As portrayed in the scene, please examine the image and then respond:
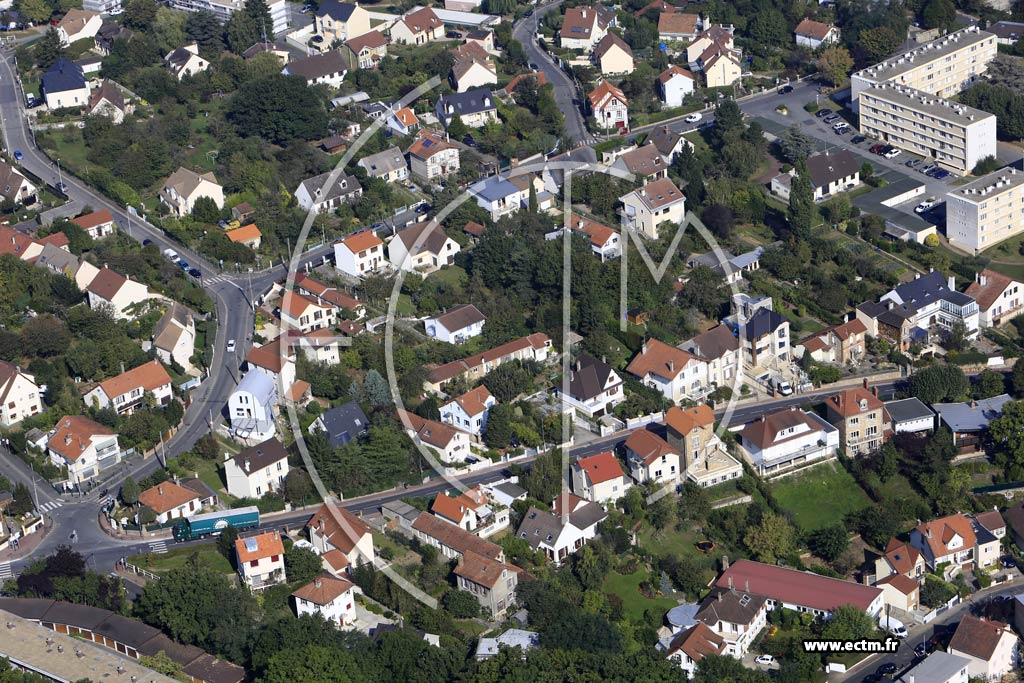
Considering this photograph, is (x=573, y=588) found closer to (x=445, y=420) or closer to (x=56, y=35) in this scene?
(x=445, y=420)

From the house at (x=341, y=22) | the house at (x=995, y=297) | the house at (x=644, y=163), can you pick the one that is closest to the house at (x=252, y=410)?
the house at (x=644, y=163)

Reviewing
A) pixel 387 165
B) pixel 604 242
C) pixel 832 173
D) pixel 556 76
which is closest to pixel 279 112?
pixel 387 165

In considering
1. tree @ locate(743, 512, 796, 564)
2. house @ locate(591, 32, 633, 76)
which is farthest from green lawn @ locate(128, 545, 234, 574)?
house @ locate(591, 32, 633, 76)

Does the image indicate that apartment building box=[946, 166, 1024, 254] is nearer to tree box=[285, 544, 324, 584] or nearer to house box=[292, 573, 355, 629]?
tree box=[285, 544, 324, 584]

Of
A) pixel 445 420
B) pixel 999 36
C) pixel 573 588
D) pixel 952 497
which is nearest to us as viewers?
pixel 573 588

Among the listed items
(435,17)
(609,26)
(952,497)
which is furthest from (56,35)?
(952,497)

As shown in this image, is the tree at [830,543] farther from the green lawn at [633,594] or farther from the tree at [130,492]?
the tree at [130,492]
